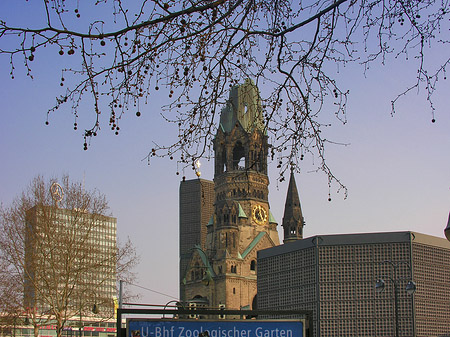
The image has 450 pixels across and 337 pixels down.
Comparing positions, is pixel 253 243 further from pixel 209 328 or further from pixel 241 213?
pixel 209 328

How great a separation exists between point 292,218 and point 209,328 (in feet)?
388

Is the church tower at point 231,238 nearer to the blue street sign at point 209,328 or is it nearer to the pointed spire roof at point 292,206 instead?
the pointed spire roof at point 292,206

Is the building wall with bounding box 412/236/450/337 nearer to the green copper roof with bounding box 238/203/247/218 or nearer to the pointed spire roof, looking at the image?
the green copper roof with bounding box 238/203/247/218

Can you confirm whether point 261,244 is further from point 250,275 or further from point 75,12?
point 75,12

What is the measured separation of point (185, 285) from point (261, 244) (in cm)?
1395

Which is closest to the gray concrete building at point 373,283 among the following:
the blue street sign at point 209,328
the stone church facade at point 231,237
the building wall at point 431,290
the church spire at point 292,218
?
the building wall at point 431,290

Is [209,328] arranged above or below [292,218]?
below

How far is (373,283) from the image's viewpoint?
9269 cm

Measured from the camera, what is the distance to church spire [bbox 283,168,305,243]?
5037 inches

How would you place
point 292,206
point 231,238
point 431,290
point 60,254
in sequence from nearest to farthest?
point 60,254
point 431,290
point 231,238
point 292,206

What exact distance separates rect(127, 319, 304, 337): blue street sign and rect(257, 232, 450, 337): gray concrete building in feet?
264

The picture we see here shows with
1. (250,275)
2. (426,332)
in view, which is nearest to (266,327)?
(426,332)

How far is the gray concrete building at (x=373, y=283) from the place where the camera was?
298 ft

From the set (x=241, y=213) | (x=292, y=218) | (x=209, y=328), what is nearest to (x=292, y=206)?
(x=292, y=218)
